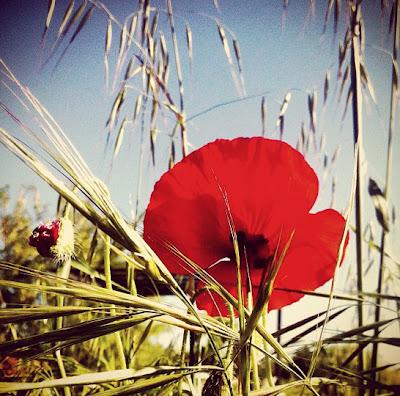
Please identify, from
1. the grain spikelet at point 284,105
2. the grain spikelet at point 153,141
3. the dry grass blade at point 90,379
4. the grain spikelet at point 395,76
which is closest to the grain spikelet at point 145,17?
the grain spikelet at point 153,141

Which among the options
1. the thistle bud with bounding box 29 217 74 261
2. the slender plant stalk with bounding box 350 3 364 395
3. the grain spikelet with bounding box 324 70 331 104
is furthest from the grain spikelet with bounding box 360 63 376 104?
the thistle bud with bounding box 29 217 74 261

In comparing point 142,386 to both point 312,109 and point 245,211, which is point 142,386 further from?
point 312,109

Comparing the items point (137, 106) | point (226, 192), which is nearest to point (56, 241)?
point (226, 192)

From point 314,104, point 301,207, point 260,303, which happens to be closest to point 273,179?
point 301,207

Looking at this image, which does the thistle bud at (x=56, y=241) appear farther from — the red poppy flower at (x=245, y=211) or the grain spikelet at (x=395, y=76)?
the grain spikelet at (x=395, y=76)

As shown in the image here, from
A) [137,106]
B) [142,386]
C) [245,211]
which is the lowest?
[142,386]

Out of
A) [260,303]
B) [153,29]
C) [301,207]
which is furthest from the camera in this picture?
[153,29]

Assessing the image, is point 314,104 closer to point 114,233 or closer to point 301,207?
point 301,207
